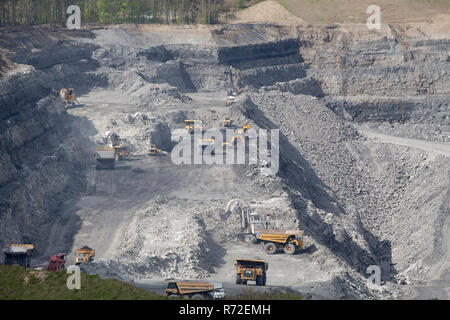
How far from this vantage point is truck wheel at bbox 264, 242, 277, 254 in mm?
28609

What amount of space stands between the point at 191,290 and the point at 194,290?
0.34 ft

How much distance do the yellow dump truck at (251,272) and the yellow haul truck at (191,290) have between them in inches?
119

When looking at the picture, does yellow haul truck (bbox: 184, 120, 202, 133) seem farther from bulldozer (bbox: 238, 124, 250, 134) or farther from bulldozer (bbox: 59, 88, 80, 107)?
bulldozer (bbox: 59, 88, 80, 107)

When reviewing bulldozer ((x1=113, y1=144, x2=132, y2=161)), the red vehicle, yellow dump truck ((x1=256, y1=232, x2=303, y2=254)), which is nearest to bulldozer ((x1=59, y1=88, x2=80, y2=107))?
bulldozer ((x1=113, y1=144, x2=132, y2=161))

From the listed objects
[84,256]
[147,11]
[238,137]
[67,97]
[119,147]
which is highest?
[147,11]

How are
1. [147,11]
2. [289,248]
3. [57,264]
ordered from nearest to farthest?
[57,264] < [289,248] < [147,11]

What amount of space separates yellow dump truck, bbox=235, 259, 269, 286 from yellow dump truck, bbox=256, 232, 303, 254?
399cm

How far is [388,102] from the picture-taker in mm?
65000

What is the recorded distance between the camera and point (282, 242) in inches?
1123

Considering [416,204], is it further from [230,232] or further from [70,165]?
[70,165]

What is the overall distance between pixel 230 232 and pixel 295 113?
26.2 meters

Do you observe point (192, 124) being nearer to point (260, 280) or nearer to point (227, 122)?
point (227, 122)

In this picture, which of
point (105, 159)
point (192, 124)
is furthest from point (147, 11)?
point (105, 159)
